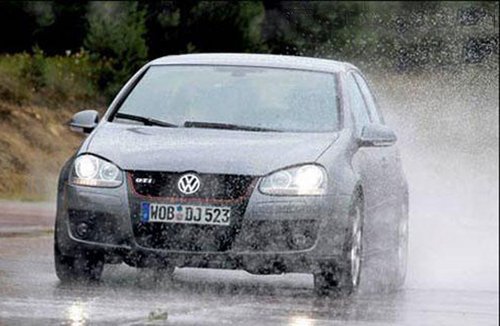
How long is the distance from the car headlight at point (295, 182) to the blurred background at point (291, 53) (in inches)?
422

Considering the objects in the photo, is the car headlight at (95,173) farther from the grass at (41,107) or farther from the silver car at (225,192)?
the grass at (41,107)

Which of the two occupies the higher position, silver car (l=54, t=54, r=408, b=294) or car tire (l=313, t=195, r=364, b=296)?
silver car (l=54, t=54, r=408, b=294)

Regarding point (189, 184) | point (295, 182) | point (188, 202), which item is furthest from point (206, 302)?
point (295, 182)

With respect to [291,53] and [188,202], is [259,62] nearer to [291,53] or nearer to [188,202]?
[188,202]

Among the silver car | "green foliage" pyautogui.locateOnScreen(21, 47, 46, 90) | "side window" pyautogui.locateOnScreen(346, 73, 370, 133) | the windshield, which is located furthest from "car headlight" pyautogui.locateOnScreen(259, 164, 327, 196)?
"green foliage" pyautogui.locateOnScreen(21, 47, 46, 90)

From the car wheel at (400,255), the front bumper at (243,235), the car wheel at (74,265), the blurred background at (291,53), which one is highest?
the front bumper at (243,235)

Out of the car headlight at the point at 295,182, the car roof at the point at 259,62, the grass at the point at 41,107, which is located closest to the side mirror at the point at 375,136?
the car roof at the point at 259,62

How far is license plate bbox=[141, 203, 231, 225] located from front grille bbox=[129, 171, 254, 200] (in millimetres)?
68

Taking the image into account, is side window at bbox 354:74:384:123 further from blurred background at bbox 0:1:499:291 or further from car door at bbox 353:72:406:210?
blurred background at bbox 0:1:499:291

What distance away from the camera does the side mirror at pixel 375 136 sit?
1226cm

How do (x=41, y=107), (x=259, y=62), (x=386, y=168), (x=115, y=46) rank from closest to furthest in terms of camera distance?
(x=259, y=62) → (x=386, y=168) → (x=41, y=107) → (x=115, y=46)

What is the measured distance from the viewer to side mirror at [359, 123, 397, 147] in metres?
12.3

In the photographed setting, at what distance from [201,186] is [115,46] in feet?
56.3

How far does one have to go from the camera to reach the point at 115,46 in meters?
28.3
